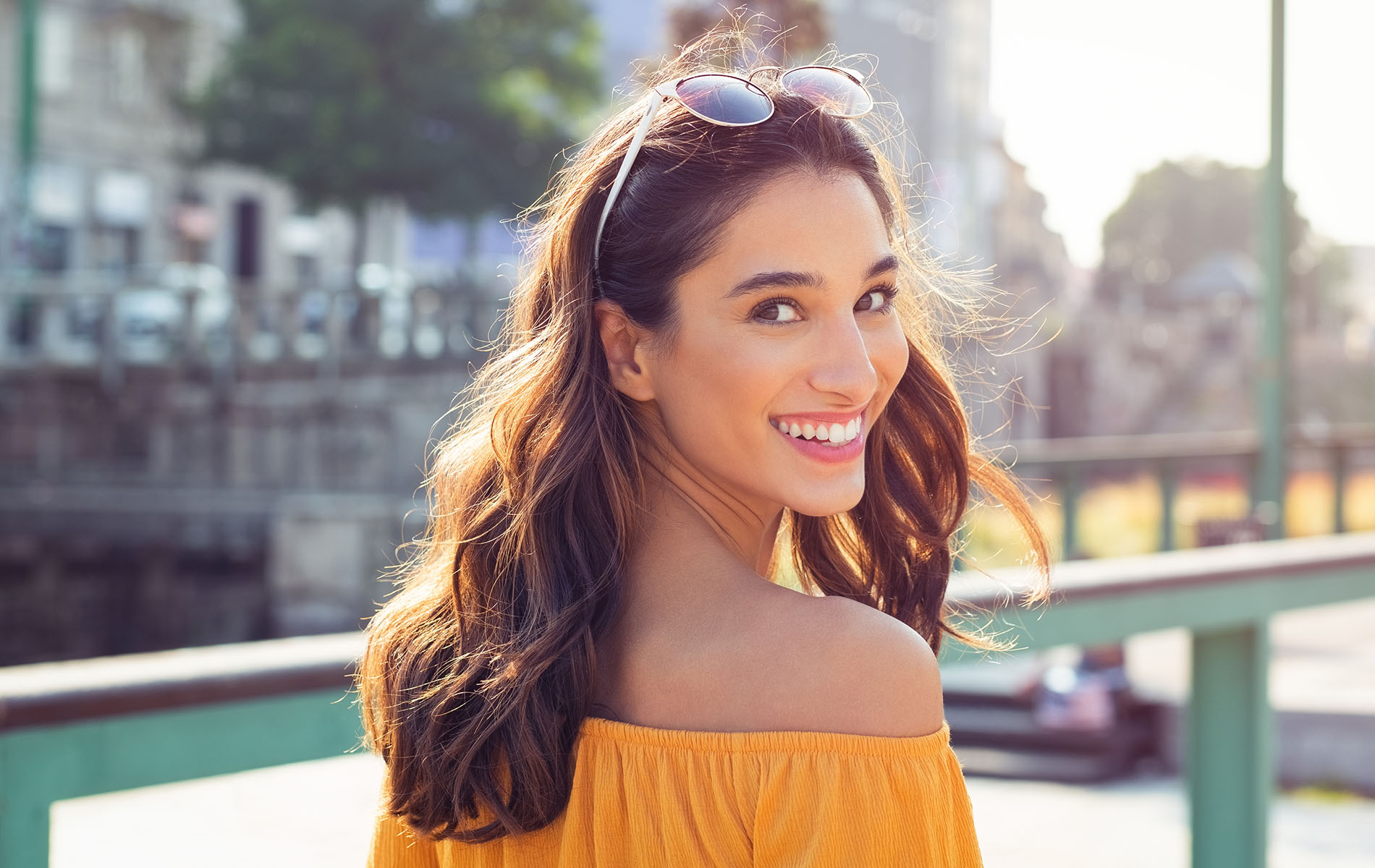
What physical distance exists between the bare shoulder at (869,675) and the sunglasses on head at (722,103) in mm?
503

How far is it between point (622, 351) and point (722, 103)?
27 cm

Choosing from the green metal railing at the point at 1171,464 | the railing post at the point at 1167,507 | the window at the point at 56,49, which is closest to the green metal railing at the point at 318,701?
the green metal railing at the point at 1171,464

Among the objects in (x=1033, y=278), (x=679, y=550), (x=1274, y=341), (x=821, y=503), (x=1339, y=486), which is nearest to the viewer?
(x=679, y=550)

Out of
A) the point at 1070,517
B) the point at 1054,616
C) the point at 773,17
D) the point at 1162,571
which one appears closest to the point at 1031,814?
the point at 1070,517

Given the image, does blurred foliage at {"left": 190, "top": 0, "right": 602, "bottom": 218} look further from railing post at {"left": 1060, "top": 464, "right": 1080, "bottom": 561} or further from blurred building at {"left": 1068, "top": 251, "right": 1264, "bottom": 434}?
blurred building at {"left": 1068, "top": 251, "right": 1264, "bottom": 434}

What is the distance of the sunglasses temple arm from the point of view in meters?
1.52

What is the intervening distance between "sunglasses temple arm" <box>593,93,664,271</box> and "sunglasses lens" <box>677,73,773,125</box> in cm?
3

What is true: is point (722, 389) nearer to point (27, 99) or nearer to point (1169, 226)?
point (27, 99)

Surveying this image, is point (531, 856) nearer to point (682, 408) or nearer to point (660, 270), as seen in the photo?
point (682, 408)

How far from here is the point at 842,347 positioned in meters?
1.50

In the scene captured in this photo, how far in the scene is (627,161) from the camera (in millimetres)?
1522

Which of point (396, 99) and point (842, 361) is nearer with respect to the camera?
point (842, 361)

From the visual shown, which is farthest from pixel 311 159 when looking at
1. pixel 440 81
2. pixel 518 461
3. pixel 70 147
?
pixel 518 461

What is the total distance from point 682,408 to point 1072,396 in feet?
165
